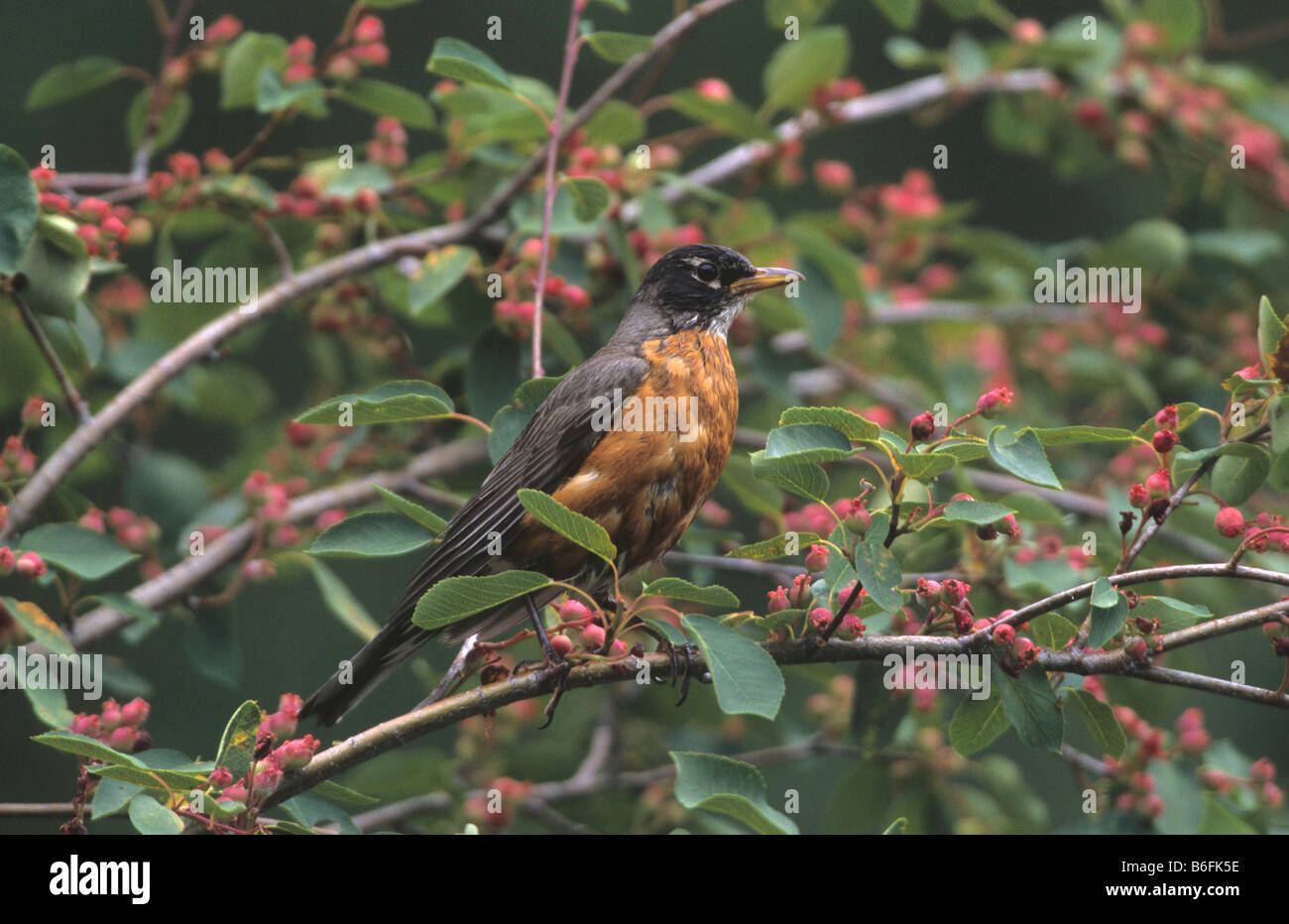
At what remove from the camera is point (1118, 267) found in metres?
4.45

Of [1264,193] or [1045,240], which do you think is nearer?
[1264,193]

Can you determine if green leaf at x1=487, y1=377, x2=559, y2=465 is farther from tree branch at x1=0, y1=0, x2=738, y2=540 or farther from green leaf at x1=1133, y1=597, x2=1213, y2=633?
green leaf at x1=1133, y1=597, x2=1213, y2=633

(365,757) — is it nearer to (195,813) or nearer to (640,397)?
(195,813)

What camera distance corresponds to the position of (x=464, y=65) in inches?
112

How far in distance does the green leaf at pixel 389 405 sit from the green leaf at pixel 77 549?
0.58m

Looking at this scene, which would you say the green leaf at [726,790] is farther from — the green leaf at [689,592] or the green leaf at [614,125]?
the green leaf at [614,125]

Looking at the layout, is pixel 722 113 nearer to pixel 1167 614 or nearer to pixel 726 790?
pixel 1167 614

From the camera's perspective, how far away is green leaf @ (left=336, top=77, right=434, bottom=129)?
360 cm

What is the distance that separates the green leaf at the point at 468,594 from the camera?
2.18m

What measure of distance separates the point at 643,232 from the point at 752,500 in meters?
0.83

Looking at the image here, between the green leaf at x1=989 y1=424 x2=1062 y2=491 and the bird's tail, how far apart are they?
1.41 metres

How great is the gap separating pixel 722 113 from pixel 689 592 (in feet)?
6.07
